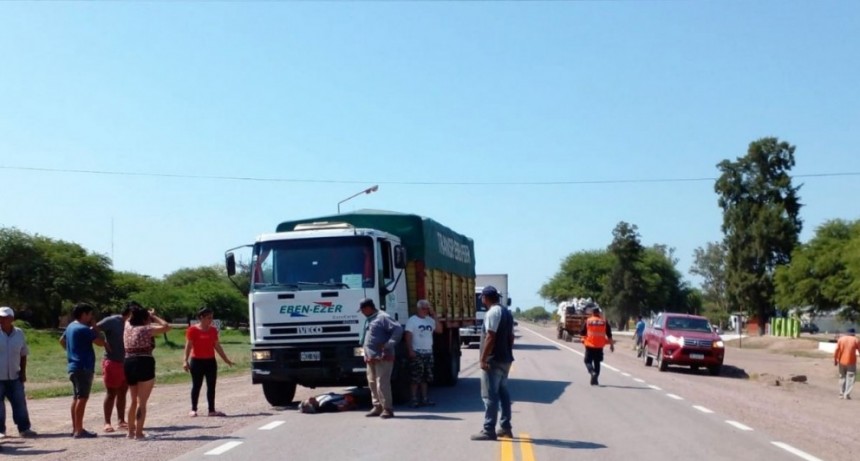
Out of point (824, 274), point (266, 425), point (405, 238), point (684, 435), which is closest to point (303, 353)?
point (266, 425)

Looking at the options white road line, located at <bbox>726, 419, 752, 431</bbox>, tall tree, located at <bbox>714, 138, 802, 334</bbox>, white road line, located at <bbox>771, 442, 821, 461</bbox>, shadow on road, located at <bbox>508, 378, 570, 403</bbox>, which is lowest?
white road line, located at <bbox>771, 442, 821, 461</bbox>

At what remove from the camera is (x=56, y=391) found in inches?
953

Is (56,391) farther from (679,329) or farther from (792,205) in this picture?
(792,205)

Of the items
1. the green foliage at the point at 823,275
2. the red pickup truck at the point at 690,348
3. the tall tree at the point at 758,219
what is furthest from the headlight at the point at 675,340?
the tall tree at the point at 758,219

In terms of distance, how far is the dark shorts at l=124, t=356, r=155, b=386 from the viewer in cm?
1330

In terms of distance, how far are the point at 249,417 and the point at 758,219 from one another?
229 feet

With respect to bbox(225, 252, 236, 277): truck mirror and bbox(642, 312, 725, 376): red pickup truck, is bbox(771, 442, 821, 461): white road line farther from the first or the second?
bbox(642, 312, 725, 376): red pickup truck

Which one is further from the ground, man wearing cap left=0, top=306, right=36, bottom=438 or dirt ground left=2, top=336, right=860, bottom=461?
man wearing cap left=0, top=306, right=36, bottom=438

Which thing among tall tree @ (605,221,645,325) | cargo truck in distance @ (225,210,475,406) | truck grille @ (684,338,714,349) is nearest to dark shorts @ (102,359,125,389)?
cargo truck in distance @ (225,210,475,406)

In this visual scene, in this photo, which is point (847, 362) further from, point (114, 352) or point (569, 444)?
point (114, 352)

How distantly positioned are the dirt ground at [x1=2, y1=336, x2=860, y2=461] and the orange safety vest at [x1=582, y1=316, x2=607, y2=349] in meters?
2.11

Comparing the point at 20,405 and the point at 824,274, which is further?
the point at 824,274

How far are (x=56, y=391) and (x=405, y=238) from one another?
1064 centimetres

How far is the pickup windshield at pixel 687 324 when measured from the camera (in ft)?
103
